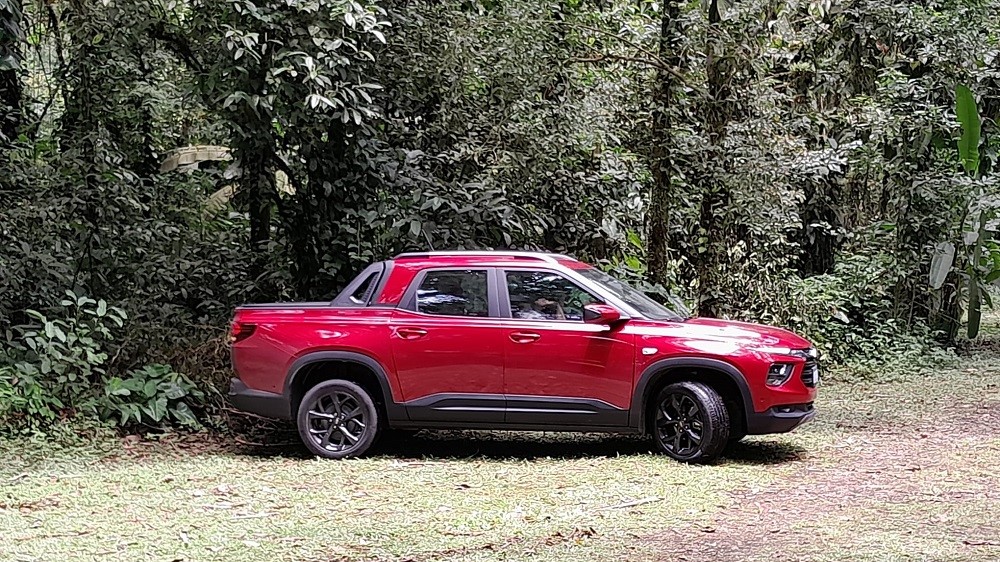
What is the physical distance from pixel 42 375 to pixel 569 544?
5.55 metres

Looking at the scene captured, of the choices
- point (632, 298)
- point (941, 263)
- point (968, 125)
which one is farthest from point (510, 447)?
point (968, 125)

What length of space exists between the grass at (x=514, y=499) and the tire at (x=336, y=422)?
167 mm

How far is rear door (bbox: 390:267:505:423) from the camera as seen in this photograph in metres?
7.80

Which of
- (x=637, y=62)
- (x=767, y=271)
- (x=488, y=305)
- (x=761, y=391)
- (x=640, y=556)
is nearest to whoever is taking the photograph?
(x=640, y=556)

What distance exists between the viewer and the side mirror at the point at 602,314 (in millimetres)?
Result: 7629

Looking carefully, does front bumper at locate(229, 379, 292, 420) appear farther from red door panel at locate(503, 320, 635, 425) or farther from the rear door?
red door panel at locate(503, 320, 635, 425)

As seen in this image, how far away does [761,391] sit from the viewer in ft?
24.5

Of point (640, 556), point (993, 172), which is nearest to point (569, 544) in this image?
point (640, 556)

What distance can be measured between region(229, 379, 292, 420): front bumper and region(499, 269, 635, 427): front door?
178cm

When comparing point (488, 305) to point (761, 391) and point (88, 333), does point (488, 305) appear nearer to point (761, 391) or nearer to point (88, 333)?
point (761, 391)

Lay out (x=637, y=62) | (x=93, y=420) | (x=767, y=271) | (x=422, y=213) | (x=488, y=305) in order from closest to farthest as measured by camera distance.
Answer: (x=488, y=305) → (x=93, y=420) → (x=422, y=213) → (x=637, y=62) → (x=767, y=271)

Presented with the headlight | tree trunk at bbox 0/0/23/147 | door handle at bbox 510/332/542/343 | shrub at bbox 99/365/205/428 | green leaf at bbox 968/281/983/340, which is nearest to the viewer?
the headlight

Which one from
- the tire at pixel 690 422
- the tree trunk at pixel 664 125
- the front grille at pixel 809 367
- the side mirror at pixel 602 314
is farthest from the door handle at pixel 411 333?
the tree trunk at pixel 664 125

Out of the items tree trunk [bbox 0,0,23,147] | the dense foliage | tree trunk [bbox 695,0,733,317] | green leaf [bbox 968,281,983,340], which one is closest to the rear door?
the dense foliage
